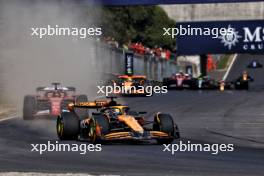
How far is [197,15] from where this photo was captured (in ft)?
262

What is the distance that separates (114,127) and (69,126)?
915mm

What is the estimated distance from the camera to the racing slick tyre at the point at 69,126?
15555 millimetres

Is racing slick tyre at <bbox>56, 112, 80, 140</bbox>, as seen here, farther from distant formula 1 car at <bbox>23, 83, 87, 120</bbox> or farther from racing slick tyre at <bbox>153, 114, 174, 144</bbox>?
distant formula 1 car at <bbox>23, 83, 87, 120</bbox>

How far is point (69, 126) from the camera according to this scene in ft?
51.1

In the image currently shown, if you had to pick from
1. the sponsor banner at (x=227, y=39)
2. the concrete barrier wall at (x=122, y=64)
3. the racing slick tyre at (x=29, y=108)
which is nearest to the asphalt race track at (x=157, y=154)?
the racing slick tyre at (x=29, y=108)

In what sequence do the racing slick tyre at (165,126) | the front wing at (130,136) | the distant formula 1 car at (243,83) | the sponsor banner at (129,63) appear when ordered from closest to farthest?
the front wing at (130,136), the racing slick tyre at (165,126), the sponsor banner at (129,63), the distant formula 1 car at (243,83)

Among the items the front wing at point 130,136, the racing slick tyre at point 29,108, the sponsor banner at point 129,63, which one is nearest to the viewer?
the front wing at point 130,136

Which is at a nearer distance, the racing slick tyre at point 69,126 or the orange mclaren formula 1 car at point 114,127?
the orange mclaren formula 1 car at point 114,127

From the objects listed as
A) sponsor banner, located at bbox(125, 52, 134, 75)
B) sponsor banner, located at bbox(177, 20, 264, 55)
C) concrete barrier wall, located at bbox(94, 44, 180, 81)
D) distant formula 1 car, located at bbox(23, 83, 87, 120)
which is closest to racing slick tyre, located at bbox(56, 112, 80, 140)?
distant formula 1 car, located at bbox(23, 83, 87, 120)

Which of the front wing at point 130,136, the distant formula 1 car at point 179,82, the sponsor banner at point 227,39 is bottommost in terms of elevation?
the front wing at point 130,136

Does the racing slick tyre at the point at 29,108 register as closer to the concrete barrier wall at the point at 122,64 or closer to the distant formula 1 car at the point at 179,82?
the concrete barrier wall at the point at 122,64

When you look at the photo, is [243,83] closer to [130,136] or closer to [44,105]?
[44,105]

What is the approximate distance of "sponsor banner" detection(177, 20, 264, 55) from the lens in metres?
52.7

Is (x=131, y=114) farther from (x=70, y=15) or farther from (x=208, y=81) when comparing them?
(x=208, y=81)
